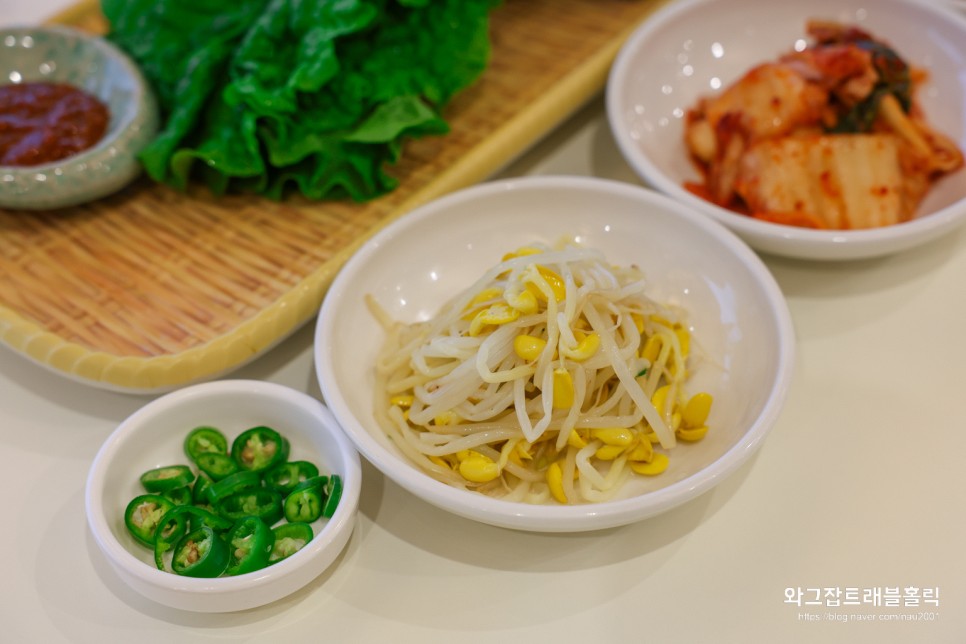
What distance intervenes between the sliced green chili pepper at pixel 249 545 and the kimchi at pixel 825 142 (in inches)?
59.0

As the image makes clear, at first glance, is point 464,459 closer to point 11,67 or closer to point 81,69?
point 81,69

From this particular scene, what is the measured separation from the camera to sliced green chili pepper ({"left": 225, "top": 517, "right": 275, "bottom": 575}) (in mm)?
1581

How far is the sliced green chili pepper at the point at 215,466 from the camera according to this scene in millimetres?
1775

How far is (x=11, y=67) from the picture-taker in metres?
2.62

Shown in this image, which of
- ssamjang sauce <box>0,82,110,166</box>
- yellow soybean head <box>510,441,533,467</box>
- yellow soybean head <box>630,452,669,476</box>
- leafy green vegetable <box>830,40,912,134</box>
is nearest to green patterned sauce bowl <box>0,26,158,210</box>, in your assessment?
ssamjang sauce <box>0,82,110,166</box>


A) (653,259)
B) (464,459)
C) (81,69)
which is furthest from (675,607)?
(81,69)

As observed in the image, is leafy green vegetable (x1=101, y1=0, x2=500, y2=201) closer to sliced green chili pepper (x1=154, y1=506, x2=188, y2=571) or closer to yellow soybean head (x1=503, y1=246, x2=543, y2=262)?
yellow soybean head (x1=503, y1=246, x2=543, y2=262)

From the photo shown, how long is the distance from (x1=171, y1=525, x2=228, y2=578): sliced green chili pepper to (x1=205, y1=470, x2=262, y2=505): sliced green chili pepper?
0.31 feet

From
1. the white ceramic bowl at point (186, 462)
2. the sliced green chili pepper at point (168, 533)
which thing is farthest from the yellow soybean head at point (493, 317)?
the sliced green chili pepper at point (168, 533)

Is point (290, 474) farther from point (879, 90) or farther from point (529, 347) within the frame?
point (879, 90)

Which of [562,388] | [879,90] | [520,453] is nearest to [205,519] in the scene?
[520,453]

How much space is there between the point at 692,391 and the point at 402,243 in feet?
2.67

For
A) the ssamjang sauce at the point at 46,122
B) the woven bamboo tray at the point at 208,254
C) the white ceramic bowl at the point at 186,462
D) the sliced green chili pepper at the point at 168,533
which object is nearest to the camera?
the white ceramic bowl at the point at 186,462

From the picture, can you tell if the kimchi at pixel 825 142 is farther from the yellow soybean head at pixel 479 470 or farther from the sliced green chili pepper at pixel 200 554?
the sliced green chili pepper at pixel 200 554
